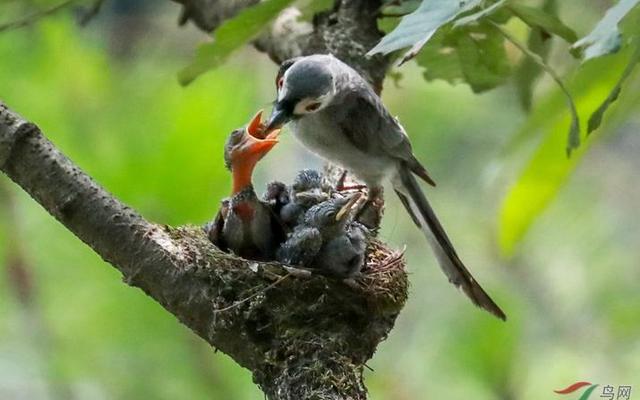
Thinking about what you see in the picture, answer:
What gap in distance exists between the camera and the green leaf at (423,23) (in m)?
0.83

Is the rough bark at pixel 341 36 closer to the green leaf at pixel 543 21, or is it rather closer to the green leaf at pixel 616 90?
the green leaf at pixel 543 21

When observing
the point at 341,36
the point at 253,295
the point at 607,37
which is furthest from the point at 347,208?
the point at 607,37

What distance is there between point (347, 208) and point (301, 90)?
0.23 meters

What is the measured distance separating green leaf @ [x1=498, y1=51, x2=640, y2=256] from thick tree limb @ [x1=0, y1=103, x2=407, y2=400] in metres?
0.31

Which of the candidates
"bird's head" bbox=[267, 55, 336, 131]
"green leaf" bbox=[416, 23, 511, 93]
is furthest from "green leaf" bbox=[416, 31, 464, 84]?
"bird's head" bbox=[267, 55, 336, 131]

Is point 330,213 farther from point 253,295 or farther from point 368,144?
point 253,295

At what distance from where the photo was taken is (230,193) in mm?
1706

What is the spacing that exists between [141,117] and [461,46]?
72 centimetres

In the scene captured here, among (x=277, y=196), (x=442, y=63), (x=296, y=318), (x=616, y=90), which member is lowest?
(x=277, y=196)

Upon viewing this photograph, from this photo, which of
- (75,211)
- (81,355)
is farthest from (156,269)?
(81,355)

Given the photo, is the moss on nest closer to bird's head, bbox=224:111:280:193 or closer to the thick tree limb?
the thick tree limb

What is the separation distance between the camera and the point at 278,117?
1.43m

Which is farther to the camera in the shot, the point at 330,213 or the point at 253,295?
the point at 330,213

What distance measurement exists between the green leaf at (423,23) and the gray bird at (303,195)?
31.0 inches
